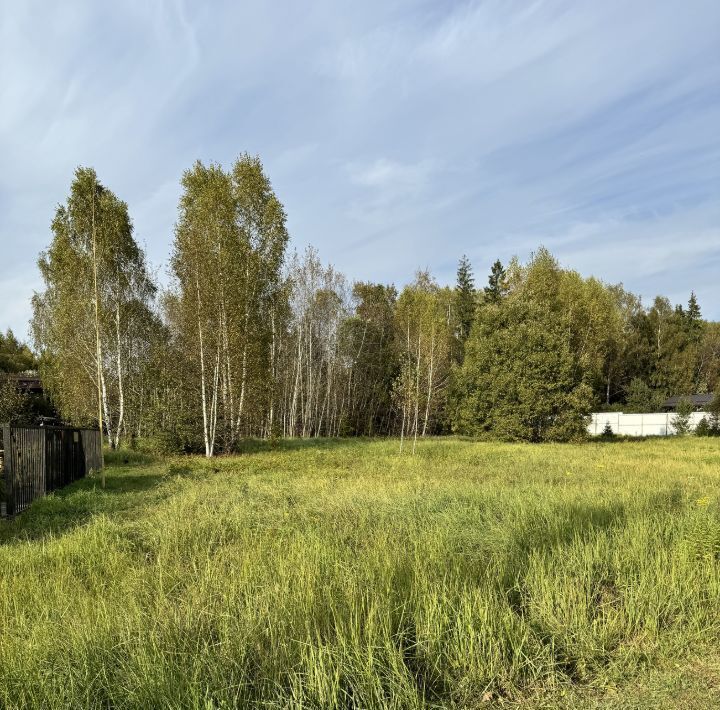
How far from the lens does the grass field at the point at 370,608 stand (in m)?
2.78

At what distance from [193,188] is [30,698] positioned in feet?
68.0

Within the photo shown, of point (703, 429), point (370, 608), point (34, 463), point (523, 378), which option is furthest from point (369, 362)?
point (370, 608)

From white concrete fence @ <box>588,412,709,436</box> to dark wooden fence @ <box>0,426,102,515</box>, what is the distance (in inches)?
1362

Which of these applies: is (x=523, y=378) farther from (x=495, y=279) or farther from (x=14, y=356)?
(x=14, y=356)

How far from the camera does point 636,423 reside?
3891cm

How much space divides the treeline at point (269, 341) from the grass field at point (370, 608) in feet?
31.5

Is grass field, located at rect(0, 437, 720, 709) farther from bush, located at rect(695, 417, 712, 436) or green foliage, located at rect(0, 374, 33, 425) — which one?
bush, located at rect(695, 417, 712, 436)

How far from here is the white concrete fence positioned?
3794cm

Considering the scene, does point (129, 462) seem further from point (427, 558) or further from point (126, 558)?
point (427, 558)

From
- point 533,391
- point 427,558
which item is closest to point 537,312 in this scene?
point 533,391

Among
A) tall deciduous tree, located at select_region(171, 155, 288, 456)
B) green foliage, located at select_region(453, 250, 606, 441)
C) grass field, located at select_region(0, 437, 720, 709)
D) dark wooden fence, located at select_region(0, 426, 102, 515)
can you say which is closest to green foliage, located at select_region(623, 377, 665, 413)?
green foliage, located at select_region(453, 250, 606, 441)

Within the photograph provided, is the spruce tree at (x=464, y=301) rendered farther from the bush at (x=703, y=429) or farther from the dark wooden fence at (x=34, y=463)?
the dark wooden fence at (x=34, y=463)

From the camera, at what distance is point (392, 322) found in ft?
130

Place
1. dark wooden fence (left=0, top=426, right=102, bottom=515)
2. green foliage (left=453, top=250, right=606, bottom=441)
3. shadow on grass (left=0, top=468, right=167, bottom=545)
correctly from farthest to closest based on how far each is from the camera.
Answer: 1. green foliage (left=453, top=250, right=606, bottom=441)
2. dark wooden fence (left=0, top=426, right=102, bottom=515)
3. shadow on grass (left=0, top=468, right=167, bottom=545)
